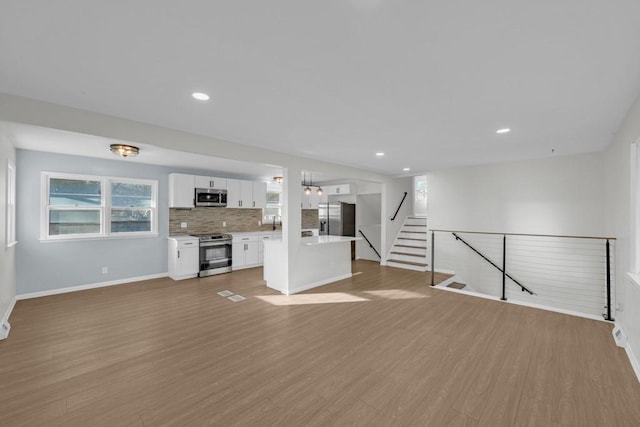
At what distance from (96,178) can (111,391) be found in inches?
182

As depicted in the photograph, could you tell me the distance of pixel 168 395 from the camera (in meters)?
2.18

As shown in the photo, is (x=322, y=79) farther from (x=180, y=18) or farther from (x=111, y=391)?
(x=111, y=391)

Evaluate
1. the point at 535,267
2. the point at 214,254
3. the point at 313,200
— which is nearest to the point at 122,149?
the point at 214,254

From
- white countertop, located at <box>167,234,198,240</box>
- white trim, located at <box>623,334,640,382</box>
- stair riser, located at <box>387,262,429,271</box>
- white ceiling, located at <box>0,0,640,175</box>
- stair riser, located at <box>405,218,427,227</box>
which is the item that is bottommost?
white trim, located at <box>623,334,640,382</box>

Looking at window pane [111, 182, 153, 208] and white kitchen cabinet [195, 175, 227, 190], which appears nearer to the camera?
window pane [111, 182, 153, 208]

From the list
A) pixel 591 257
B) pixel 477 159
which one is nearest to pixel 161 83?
pixel 477 159

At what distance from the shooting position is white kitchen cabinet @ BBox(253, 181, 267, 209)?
7.51 metres

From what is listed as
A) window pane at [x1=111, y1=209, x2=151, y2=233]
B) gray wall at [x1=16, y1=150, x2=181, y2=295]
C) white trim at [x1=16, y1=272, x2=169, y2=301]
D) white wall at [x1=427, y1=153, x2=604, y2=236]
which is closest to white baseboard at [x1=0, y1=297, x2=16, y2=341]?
white trim at [x1=16, y1=272, x2=169, y2=301]

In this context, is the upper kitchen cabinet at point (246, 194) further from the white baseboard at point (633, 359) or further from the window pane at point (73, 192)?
the white baseboard at point (633, 359)

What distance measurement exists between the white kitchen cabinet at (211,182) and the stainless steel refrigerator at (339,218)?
3332 millimetres

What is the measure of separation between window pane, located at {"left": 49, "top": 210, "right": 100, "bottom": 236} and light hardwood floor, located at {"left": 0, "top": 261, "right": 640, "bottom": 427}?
4.43 feet

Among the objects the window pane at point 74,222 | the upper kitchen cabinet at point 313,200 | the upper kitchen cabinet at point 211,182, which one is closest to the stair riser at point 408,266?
the upper kitchen cabinet at point 313,200

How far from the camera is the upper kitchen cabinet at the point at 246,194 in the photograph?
23.0 ft

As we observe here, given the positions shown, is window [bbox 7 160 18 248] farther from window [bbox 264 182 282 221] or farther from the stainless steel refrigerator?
the stainless steel refrigerator
